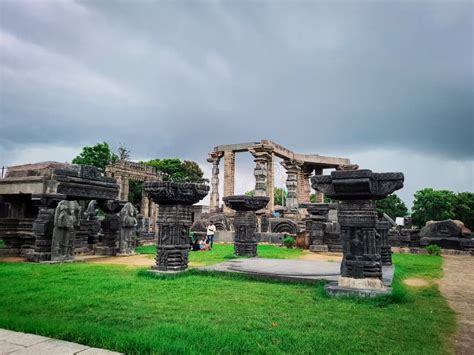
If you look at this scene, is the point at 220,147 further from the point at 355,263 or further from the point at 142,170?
the point at 355,263

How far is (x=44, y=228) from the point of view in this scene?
8.88m

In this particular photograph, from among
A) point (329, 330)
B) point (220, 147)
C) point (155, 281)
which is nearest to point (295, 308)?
point (329, 330)

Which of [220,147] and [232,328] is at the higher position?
[220,147]

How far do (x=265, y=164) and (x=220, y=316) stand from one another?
17.5 meters

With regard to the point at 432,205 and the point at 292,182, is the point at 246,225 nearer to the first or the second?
the point at 292,182

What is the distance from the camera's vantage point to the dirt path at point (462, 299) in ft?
10.5

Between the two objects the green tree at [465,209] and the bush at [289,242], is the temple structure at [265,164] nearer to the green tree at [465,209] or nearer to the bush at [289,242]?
the bush at [289,242]

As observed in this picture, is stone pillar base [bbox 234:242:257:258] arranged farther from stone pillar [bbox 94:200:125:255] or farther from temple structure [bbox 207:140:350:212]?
temple structure [bbox 207:140:350:212]

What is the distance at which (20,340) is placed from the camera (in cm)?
276

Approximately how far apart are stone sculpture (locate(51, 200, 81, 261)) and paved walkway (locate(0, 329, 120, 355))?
6.35 meters

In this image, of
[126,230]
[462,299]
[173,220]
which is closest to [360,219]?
[462,299]

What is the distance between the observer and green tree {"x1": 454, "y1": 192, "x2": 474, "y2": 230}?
34378mm

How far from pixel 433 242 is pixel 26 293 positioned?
50.2ft

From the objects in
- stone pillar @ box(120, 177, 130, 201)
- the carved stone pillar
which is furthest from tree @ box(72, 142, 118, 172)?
the carved stone pillar
